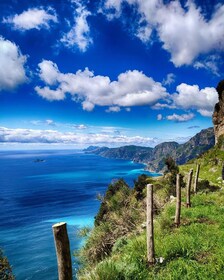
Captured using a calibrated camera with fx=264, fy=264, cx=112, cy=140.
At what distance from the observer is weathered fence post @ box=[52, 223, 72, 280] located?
6527mm

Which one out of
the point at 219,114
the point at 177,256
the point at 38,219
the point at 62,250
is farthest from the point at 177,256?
the point at 219,114

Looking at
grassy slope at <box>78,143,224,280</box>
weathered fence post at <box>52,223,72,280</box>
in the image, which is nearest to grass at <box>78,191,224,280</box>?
grassy slope at <box>78,143,224,280</box>

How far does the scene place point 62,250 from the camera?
21.7 feet

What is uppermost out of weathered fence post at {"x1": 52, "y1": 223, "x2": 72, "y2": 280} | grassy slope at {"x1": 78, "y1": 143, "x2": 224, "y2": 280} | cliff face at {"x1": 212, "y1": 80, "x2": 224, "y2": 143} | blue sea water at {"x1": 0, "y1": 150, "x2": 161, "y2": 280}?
cliff face at {"x1": 212, "y1": 80, "x2": 224, "y2": 143}

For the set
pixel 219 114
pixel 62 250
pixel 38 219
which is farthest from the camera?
pixel 219 114

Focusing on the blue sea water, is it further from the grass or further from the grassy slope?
the grass

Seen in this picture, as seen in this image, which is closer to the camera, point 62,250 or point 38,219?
point 62,250

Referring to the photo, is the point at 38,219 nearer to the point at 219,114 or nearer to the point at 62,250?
the point at 219,114

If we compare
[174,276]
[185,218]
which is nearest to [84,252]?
[185,218]

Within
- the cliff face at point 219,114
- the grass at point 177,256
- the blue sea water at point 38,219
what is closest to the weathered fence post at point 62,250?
the grass at point 177,256

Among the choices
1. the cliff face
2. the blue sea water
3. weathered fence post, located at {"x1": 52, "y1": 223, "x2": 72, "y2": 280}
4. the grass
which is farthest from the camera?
the cliff face

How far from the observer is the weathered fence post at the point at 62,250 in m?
6.53

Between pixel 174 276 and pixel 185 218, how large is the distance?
8.42 m

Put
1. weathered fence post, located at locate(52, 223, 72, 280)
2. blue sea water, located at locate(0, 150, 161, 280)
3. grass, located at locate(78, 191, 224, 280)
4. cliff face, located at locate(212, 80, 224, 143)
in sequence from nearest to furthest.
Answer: weathered fence post, located at locate(52, 223, 72, 280)
grass, located at locate(78, 191, 224, 280)
blue sea water, located at locate(0, 150, 161, 280)
cliff face, located at locate(212, 80, 224, 143)
